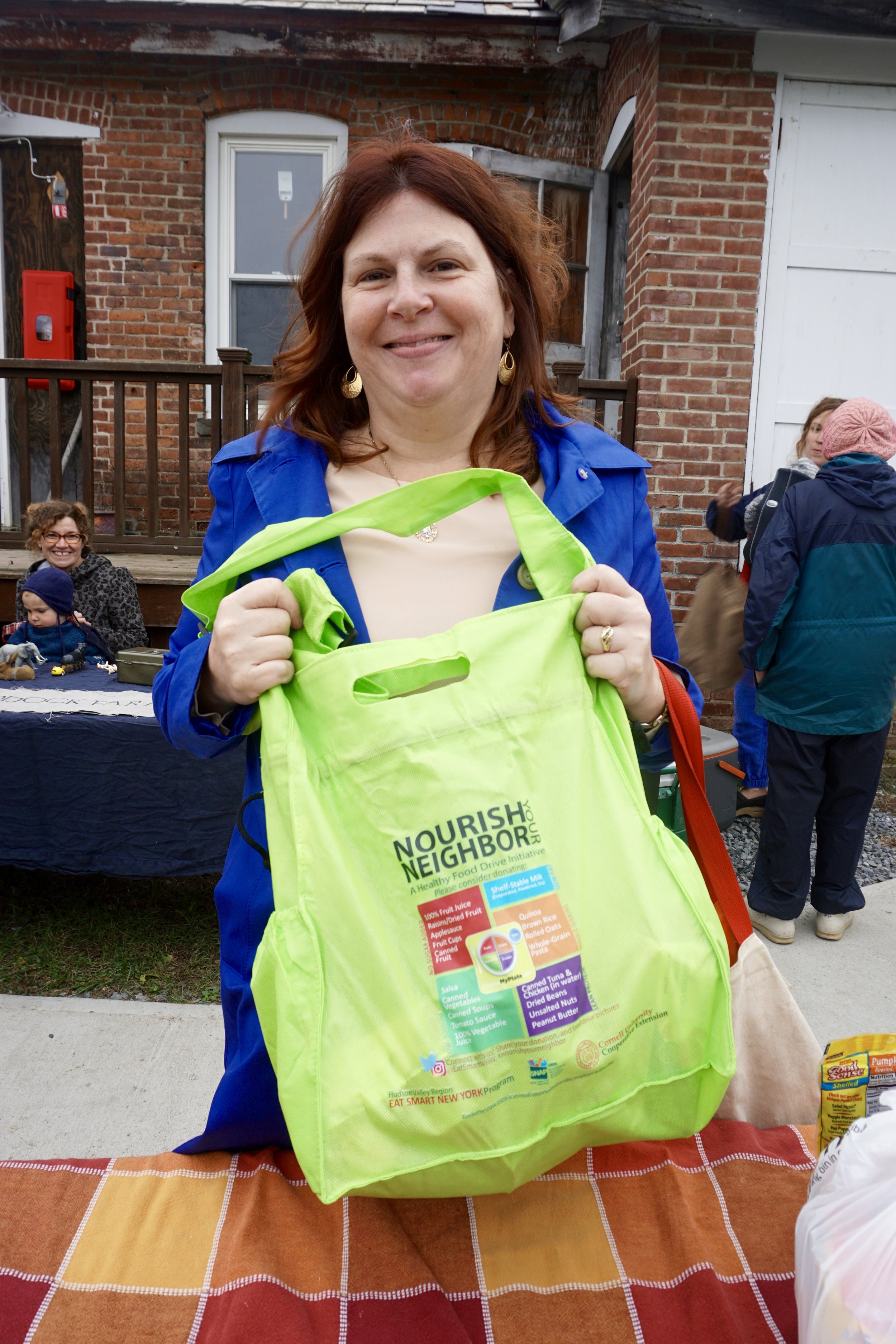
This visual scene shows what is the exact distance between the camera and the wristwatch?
1245 mm

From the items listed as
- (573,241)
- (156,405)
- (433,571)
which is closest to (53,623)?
(156,405)

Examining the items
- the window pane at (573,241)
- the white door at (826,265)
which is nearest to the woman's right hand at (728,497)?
the white door at (826,265)

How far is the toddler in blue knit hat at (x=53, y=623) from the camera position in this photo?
4359mm

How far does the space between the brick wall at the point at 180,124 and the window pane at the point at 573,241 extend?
17.4 inches

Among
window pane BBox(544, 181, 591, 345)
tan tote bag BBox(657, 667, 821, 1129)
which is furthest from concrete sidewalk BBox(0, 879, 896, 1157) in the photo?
window pane BBox(544, 181, 591, 345)

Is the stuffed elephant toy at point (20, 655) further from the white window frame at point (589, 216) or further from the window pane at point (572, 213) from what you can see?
the window pane at point (572, 213)

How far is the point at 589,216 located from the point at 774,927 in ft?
16.8

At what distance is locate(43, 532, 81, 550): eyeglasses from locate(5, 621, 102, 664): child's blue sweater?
497mm

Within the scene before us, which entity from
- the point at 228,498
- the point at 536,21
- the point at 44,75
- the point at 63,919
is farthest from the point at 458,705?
the point at 44,75

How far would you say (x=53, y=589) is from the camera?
4.41 metres

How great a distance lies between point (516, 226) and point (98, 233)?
21.5 feet

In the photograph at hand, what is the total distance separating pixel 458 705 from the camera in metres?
1.00

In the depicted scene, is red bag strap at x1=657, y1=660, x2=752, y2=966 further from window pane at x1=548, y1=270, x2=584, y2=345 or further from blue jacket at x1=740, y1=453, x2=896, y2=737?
window pane at x1=548, y1=270, x2=584, y2=345

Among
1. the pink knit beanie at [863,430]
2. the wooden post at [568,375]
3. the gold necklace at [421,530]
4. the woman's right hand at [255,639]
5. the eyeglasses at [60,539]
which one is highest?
the wooden post at [568,375]
